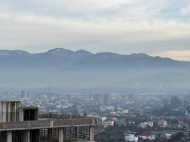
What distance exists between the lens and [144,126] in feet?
363

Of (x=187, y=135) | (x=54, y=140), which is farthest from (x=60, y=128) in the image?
(x=187, y=135)

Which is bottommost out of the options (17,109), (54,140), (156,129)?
(156,129)

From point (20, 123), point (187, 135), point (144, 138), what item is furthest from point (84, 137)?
point (187, 135)

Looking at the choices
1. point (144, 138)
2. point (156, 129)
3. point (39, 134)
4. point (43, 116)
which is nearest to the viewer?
point (39, 134)

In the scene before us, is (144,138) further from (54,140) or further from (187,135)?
(54,140)

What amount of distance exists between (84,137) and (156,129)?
92933 mm

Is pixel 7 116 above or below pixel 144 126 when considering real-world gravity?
above

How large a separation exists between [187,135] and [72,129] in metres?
77.9

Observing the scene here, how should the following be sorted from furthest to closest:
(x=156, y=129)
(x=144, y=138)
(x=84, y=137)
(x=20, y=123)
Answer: (x=156, y=129) < (x=144, y=138) < (x=84, y=137) < (x=20, y=123)

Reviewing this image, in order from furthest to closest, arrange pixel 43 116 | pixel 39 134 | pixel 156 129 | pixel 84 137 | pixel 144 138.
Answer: pixel 156 129 → pixel 144 138 → pixel 43 116 → pixel 84 137 → pixel 39 134

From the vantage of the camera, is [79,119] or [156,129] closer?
[79,119]

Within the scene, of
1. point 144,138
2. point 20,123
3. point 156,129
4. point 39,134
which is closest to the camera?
point 20,123

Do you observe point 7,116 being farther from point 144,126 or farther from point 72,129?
point 144,126

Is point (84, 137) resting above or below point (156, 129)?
above
